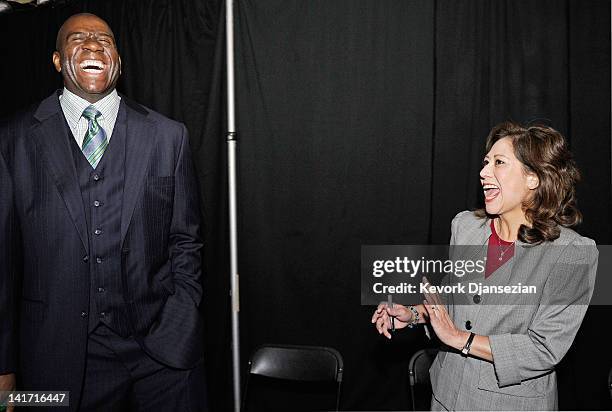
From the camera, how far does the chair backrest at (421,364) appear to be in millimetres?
2672

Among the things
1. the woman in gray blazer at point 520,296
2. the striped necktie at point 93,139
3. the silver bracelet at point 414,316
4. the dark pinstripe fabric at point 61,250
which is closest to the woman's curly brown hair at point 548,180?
the woman in gray blazer at point 520,296

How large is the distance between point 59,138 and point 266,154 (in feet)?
4.25

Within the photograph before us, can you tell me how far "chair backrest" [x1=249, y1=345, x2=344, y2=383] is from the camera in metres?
2.75

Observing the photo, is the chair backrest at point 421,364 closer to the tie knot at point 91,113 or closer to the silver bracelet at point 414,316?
the silver bracelet at point 414,316

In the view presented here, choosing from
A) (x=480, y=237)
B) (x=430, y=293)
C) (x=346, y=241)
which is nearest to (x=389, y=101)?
(x=346, y=241)

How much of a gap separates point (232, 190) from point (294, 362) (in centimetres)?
97

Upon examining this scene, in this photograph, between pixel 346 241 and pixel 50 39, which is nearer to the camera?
pixel 346 241

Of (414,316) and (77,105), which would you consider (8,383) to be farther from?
(414,316)

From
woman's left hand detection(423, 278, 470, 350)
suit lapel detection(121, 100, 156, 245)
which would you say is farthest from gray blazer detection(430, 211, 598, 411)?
suit lapel detection(121, 100, 156, 245)

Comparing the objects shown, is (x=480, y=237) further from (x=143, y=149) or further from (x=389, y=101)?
(x=143, y=149)

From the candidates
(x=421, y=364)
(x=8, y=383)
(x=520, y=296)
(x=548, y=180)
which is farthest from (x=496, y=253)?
(x=8, y=383)

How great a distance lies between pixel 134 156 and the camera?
2.11 meters

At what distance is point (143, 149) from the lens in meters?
2.13

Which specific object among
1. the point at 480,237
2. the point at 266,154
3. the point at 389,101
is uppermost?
→ the point at 389,101
